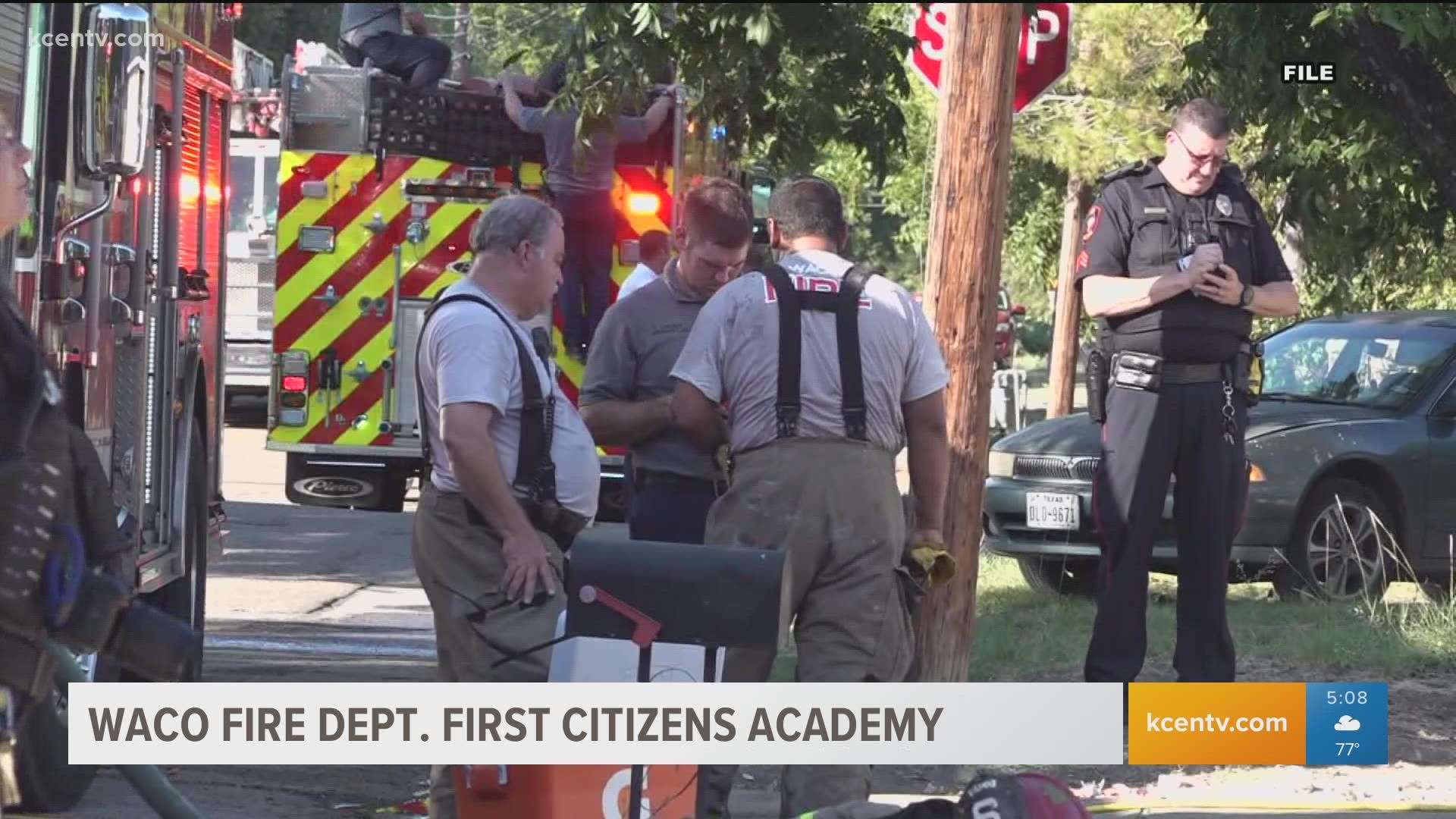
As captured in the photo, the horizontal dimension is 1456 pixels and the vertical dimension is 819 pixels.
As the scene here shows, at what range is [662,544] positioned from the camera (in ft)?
16.8

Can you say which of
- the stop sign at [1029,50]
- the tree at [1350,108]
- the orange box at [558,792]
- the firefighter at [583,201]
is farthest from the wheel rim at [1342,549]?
the orange box at [558,792]

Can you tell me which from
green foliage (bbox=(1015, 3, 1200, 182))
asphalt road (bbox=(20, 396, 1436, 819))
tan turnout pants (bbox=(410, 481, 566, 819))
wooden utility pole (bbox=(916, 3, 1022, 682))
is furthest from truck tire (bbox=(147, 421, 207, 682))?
green foliage (bbox=(1015, 3, 1200, 182))

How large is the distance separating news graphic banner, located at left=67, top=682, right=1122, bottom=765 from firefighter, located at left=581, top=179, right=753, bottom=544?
92cm

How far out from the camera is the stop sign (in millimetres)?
7629

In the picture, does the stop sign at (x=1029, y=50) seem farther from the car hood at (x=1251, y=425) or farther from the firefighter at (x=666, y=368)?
the car hood at (x=1251, y=425)

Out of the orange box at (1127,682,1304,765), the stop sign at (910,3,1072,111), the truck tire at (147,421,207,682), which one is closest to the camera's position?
the orange box at (1127,682,1304,765)

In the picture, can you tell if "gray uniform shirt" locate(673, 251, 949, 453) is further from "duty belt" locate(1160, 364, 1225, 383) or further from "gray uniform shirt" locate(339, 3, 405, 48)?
"gray uniform shirt" locate(339, 3, 405, 48)

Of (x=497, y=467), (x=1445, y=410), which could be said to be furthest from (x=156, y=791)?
(x=1445, y=410)

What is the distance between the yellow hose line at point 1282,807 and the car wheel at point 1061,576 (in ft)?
15.0

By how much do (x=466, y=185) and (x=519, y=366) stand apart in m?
6.31

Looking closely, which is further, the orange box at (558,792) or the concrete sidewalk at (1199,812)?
the concrete sidewalk at (1199,812)

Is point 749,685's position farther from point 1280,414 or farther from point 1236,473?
point 1280,414

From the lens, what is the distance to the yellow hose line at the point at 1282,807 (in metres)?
6.63

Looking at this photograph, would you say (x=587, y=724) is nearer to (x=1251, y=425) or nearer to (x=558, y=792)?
(x=558, y=792)
